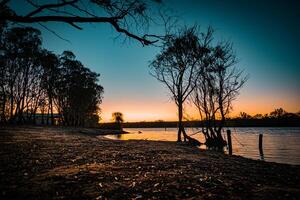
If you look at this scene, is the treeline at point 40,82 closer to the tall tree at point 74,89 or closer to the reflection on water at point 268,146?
the tall tree at point 74,89

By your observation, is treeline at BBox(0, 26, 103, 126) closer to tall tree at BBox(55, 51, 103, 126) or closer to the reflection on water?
tall tree at BBox(55, 51, 103, 126)

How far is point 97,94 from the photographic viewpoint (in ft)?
226

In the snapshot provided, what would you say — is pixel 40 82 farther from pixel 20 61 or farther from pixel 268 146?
pixel 268 146

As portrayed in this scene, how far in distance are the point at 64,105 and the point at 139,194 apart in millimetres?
61479

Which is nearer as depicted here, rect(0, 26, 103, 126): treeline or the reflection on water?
the reflection on water

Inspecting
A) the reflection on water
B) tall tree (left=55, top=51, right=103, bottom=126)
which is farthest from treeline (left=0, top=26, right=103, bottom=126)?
the reflection on water

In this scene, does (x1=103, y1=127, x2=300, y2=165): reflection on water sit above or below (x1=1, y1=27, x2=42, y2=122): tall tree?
below

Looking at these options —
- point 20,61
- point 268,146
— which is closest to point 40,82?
point 20,61

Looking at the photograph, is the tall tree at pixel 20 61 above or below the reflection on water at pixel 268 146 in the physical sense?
A: above

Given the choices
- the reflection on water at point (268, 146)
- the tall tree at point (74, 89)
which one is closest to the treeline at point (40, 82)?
the tall tree at point (74, 89)

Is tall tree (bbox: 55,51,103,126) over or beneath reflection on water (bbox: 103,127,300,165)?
over

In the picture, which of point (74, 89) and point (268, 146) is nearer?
point (268, 146)

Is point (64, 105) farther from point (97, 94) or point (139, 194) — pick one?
point (139, 194)

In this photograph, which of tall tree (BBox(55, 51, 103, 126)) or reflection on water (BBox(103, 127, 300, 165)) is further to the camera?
tall tree (BBox(55, 51, 103, 126))
